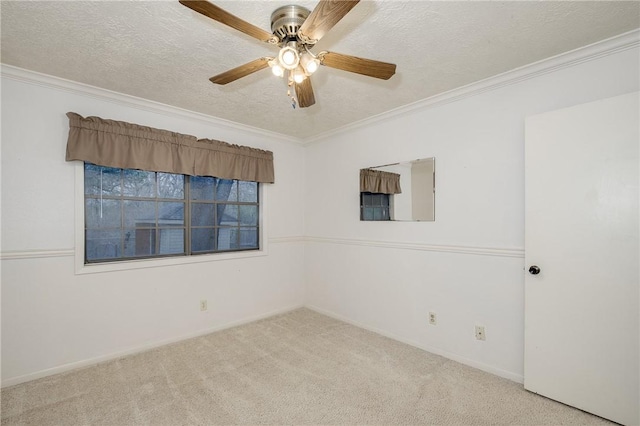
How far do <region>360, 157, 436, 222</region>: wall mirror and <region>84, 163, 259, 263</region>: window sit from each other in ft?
4.86

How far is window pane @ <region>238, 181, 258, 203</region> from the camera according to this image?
12.2ft

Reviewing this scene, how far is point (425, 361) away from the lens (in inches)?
103

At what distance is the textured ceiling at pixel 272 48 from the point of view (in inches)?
63.5

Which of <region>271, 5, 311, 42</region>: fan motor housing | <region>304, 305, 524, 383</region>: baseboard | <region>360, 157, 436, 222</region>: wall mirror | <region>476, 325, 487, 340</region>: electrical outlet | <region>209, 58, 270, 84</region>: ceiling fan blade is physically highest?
<region>271, 5, 311, 42</region>: fan motor housing

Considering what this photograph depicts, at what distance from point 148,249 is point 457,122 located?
10.7 ft

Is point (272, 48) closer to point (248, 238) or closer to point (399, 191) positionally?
point (399, 191)

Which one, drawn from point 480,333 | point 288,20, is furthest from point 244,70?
Result: point 480,333

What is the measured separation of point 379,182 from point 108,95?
2.76m

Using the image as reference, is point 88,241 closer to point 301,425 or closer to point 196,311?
point 196,311

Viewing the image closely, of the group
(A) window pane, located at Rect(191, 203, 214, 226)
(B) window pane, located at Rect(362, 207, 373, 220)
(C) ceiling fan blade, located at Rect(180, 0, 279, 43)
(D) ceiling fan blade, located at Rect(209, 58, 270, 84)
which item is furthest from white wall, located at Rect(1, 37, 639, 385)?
(C) ceiling fan blade, located at Rect(180, 0, 279, 43)

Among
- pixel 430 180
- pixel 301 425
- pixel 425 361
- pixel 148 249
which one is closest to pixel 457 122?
pixel 430 180

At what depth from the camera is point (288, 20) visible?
5.15 ft

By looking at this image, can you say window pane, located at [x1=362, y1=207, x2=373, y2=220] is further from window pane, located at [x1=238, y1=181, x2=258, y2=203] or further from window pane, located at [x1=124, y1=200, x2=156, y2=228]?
window pane, located at [x1=124, y1=200, x2=156, y2=228]

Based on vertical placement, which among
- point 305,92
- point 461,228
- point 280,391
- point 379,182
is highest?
point 305,92
